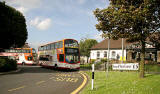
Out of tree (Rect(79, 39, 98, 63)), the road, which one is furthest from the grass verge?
tree (Rect(79, 39, 98, 63))

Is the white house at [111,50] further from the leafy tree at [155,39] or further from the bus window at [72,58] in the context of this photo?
the leafy tree at [155,39]

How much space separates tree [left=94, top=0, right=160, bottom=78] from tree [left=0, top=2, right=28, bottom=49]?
521 inches

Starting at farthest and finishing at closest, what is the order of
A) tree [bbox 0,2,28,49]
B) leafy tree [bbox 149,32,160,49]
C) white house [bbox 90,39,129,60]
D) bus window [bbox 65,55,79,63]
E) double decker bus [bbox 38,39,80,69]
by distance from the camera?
white house [bbox 90,39,129,60] → bus window [bbox 65,55,79,63] → double decker bus [bbox 38,39,80,69] → tree [bbox 0,2,28,49] → leafy tree [bbox 149,32,160,49]

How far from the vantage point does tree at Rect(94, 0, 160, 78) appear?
31.1ft

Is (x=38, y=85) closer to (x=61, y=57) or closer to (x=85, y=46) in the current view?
(x=61, y=57)

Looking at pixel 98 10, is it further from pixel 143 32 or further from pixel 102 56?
pixel 102 56

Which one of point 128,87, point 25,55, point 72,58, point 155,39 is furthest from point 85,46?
point 128,87

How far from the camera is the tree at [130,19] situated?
9.48 metres

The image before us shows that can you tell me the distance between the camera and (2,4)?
19.5 metres

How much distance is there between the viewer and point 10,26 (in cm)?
2217

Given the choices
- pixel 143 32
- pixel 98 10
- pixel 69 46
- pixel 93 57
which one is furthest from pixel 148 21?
pixel 93 57

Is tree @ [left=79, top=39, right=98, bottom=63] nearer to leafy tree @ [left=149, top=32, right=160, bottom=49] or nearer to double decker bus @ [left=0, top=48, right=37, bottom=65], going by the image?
double decker bus @ [left=0, top=48, right=37, bottom=65]

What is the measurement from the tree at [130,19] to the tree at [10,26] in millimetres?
13221

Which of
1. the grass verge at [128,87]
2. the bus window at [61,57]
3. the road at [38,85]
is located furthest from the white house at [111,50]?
the grass verge at [128,87]
